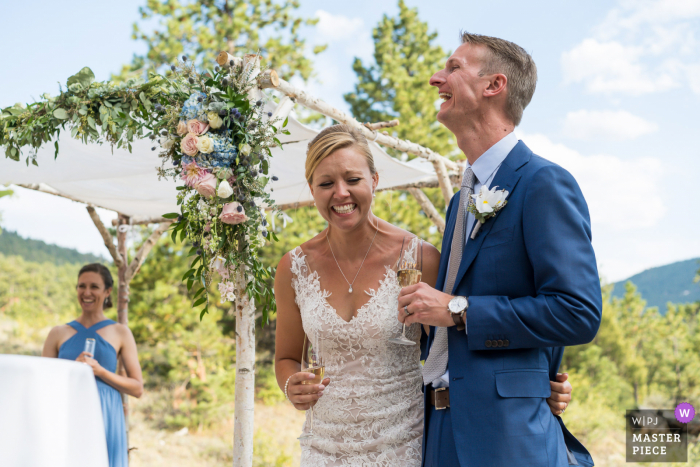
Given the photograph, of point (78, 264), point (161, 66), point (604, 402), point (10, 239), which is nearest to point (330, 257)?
point (161, 66)

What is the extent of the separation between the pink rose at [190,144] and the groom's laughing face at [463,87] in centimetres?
164

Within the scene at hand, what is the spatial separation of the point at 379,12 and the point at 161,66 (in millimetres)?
8783

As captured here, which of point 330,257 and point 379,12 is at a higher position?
point 379,12

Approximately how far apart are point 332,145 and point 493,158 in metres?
0.74

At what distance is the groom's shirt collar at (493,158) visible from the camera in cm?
204

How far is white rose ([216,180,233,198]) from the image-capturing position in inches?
Result: 127

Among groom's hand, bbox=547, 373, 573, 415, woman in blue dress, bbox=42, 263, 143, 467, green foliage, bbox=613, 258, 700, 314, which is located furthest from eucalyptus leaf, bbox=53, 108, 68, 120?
green foliage, bbox=613, 258, 700, 314

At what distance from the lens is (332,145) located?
2.49 metres

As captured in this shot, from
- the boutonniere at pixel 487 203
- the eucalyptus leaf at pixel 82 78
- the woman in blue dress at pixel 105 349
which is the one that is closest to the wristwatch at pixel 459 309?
the boutonniere at pixel 487 203

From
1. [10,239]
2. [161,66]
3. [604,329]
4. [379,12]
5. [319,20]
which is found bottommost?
[604,329]

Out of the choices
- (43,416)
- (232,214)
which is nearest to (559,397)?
(43,416)

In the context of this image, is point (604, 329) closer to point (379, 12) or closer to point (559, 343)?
point (379, 12)

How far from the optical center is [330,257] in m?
2.76

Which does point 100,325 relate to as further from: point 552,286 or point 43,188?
point 552,286
